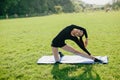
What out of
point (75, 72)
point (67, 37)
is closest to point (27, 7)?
point (67, 37)

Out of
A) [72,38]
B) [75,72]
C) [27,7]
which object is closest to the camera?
[75,72]

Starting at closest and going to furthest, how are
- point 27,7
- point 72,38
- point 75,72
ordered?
point 75,72, point 72,38, point 27,7

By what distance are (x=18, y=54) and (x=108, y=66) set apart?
13.6 ft

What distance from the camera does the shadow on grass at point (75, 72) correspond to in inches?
247

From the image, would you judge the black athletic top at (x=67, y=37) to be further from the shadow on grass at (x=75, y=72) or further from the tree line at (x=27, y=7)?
the tree line at (x=27, y=7)

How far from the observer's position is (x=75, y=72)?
22.1 ft

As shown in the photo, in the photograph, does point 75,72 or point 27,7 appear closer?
point 75,72

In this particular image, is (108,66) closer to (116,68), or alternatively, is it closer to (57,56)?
(116,68)

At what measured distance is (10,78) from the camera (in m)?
6.60

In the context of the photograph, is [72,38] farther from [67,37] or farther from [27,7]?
[27,7]

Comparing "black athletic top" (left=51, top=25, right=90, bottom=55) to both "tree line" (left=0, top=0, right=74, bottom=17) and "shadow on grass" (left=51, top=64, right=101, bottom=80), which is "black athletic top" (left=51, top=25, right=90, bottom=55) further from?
"tree line" (left=0, top=0, right=74, bottom=17)

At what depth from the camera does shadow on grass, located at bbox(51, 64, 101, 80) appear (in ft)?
20.6

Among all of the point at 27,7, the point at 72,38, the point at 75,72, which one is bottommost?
the point at 27,7

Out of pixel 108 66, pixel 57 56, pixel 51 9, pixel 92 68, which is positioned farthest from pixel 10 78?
pixel 51 9
